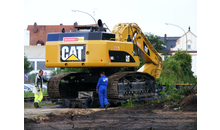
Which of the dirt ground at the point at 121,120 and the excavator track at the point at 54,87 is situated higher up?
the excavator track at the point at 54,87

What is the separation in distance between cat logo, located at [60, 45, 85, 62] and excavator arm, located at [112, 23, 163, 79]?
78.4 inches

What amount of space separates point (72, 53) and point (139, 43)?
4.48 m

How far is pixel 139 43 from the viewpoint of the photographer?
17016 mm

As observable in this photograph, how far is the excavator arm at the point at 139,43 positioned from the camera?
15677 mm

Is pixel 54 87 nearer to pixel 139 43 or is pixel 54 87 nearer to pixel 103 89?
pixel 103 89

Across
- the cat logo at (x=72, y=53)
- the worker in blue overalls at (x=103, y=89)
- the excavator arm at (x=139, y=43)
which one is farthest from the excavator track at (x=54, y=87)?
the excavator arm at (x=139, y=43)

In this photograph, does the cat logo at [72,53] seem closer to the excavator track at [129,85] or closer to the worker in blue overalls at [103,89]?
the worker in blue overalls at [103,89]

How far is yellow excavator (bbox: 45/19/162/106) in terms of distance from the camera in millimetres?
13602

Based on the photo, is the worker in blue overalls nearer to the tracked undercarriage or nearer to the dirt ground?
the tracked undercarriage

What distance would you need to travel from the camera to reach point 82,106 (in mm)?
14234

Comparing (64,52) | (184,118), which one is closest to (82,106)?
(64,52)

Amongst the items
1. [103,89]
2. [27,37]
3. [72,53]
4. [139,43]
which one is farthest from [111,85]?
[27,37]

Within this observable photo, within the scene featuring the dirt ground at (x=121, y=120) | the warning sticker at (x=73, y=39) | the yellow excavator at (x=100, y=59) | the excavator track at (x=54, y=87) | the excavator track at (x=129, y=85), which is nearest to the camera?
the dirt ground at (x=121, y=120)
